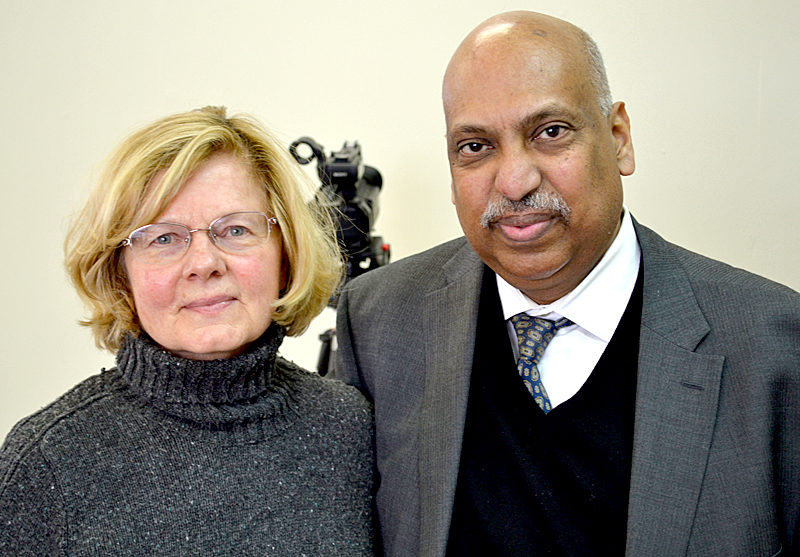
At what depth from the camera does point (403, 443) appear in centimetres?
140

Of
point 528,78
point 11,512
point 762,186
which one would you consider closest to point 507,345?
point 528,78

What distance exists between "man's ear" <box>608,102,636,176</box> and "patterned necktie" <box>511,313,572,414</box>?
28 centimetres

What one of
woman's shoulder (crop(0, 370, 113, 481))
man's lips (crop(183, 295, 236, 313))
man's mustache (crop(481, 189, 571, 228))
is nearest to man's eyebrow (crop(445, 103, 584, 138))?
man's mustache (crop(481, 189, 571, 228))

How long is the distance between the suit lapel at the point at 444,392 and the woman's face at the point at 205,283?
1.06 feet

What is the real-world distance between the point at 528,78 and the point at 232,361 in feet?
2.08

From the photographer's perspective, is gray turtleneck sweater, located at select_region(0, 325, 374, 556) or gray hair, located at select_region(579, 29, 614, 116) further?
gray hair, located at select_region(579, 29, 614, 116)

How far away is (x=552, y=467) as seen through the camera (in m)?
1.29

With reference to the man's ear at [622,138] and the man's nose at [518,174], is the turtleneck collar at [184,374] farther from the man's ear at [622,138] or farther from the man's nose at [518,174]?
the man's ear at [622,138]

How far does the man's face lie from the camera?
1260 mm

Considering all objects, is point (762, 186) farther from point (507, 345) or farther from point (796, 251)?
point (507, 345)

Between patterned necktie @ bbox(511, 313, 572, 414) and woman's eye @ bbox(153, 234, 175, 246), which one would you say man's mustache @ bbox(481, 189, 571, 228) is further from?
woman's eye @ bbox(153, 234, 175, 246)

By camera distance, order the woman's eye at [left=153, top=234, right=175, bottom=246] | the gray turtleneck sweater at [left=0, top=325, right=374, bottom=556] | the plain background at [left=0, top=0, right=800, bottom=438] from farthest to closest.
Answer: the plain background at [left=0, top=0, right=800, bottom=438], the woman's eye at [left=153, top=234, right=175, bottom=246], the gray turtleneck sweater at [left=0, top=325, right=374, bottom=556]

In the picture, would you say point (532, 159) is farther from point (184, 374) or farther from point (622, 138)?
point (184, 374)

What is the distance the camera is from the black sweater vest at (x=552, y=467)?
1.26 m
